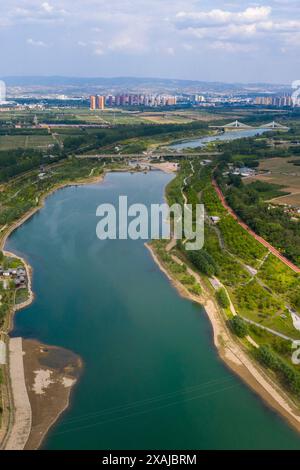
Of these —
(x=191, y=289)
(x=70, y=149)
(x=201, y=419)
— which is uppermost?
(x=70, y=149)

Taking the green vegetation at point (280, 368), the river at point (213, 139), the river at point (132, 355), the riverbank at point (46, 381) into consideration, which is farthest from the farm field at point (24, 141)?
the green vegetation at point (280, 368)

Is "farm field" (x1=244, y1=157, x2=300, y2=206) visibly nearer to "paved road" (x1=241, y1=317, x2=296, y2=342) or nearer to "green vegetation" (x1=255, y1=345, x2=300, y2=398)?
"paved road" (x1=241, y1=317, x2=296, y2=342)

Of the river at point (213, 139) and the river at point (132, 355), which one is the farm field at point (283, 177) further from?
the river at point (213, 139)

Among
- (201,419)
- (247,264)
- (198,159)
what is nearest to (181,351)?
(201,419)

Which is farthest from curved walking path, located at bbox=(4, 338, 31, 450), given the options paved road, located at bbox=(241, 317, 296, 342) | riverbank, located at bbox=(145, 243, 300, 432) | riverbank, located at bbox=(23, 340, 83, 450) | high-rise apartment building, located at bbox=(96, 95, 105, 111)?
high-rise apartment building, located at bbox=(96, 95, 105, 111)

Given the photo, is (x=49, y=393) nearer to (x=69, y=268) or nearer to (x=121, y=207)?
(x=69, y=268)

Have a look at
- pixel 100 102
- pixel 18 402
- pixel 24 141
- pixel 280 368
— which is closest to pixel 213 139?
pixel 24 141
